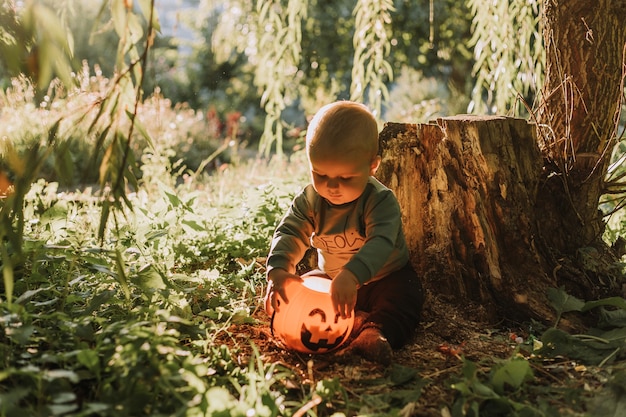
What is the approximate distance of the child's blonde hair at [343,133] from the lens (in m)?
2.18

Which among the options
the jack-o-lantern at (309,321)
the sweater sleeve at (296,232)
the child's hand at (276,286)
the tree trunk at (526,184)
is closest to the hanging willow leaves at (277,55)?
the tree trunk at (526,184)

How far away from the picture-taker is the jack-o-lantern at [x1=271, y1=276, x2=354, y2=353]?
7.13ft

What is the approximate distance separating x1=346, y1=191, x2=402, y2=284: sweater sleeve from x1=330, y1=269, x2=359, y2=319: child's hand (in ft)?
0.16

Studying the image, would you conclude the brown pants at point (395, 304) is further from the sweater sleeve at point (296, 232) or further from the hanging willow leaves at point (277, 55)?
the hanging willow leaves at point (277, 55)

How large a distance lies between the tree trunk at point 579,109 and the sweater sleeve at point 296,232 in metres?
1.15

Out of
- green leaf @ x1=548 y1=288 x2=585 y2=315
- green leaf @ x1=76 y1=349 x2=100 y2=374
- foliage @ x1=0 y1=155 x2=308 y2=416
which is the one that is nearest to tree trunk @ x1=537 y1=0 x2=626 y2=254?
green leaf @ x1=548 y1=288 x2=585 y2=315

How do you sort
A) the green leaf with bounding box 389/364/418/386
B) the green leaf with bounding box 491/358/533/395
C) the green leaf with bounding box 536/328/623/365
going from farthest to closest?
the green leaf with bounding box 536/328/623/365, the green leaf with bounding box 389/364/418/386, the green leaf with bounding box 491/358/533/395

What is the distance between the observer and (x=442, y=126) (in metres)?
2.76

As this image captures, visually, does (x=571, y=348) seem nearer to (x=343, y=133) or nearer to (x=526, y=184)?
(x=526, y=184)

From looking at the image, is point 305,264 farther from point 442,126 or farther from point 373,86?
point 373,86

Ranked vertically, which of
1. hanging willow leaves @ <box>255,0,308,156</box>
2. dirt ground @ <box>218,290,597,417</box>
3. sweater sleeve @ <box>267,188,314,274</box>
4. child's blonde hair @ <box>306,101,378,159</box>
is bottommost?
dirt ground @ <box>218,290,597,417</box>

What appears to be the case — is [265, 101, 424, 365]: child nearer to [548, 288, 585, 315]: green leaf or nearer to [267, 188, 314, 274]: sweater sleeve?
[267, 188, 314, 274]: sweater sleeve

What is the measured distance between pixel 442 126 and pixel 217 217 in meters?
1.81

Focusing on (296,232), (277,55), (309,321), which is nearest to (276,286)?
(309,321)
